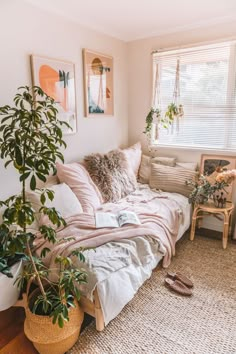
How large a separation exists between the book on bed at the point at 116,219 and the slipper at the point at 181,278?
0.57 m

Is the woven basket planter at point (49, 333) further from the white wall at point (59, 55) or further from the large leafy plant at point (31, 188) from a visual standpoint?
the white wall at point (59, 55)

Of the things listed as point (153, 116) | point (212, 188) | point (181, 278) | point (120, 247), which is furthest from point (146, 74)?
point (181, 278)

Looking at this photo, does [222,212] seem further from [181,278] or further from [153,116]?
[153,116]

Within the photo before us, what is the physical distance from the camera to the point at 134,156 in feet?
10.7

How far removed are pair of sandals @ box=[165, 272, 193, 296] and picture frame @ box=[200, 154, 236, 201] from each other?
1.16 metres

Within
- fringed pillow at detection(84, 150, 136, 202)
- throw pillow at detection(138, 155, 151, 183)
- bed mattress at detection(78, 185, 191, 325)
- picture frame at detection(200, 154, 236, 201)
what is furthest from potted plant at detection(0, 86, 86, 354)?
picture frame at detection(200, 154, 236, 201)

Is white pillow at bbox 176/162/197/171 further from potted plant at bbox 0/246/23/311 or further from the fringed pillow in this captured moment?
potted plant at bbox 0/246/23/311

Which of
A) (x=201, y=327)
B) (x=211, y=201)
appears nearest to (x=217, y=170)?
(x=211, y=201)

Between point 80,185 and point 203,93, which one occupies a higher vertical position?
point 203,93

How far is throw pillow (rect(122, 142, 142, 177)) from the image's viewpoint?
10.5 feet

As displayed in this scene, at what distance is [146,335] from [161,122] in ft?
8.06

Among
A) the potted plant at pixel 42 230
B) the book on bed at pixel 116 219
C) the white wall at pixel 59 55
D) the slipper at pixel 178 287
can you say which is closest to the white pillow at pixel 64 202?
the book on bed at pixel 116 219

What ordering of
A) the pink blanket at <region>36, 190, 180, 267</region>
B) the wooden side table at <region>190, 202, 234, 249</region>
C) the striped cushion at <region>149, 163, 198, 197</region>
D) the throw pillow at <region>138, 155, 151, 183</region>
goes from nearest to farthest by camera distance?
the pink blanket at <region>36, 190, 180, 267</region> < the wooden side table at <region>190, 202, 234, 249</region> < the striped cushion at <region>149, 163, 198, 197</region> < the throw pillow at <region>138, 155, 151, 183</region>

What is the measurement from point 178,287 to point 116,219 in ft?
2.53
